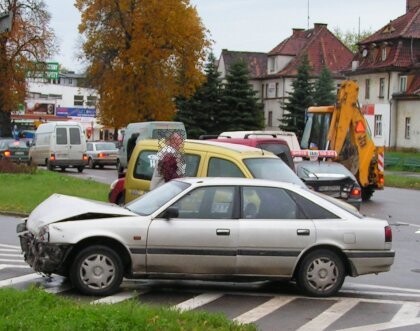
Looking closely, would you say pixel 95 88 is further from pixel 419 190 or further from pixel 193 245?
pixel 193 245

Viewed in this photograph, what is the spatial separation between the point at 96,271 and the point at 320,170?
12.5 m

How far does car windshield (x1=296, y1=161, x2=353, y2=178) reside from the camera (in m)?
20.9

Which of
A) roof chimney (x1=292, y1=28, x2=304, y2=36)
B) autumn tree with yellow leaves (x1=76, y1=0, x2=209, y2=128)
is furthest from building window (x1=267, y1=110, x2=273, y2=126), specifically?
autumn tree with yellow leaves (x1=76, y1=0, x2=209, y2=128)

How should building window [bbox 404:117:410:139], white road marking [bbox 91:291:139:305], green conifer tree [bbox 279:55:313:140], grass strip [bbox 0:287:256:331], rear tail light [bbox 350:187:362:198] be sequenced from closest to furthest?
grass strip [bbox 0:287:256:331] < white road marking [bbox 91:291:139:305] < rear tail light [bbox 350:187:362:198] < green conifer tree [bbox 279:55:313:140] < building window [bbox 404:117:410:139]

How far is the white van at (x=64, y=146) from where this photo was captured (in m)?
40.2

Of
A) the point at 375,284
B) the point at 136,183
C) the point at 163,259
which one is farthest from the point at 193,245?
the point at 136,183

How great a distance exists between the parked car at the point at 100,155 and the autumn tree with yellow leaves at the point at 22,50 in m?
18.8

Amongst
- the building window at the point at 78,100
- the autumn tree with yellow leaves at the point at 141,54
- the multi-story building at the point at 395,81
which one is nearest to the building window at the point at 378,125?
the multi-story building at the point at 395,81

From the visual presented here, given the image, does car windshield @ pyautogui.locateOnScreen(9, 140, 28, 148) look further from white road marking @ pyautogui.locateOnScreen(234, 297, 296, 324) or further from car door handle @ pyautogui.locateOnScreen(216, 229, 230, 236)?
white road marking @ pyautogui.locateOnScreen(234, 297, 296, 324)

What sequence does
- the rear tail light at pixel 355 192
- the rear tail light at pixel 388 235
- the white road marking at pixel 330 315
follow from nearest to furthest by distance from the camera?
the white road marking at pixel 330 315
the rear tail light at pixel 388 235
the rear tail light at pixel 355 192

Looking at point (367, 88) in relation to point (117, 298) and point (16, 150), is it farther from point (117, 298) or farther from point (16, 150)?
point (117, 298)

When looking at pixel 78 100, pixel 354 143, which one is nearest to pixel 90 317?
pixel 354 143

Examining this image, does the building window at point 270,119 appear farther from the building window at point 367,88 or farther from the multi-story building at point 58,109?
the building window at point 367,88

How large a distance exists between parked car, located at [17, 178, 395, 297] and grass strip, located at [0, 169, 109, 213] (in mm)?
10766
